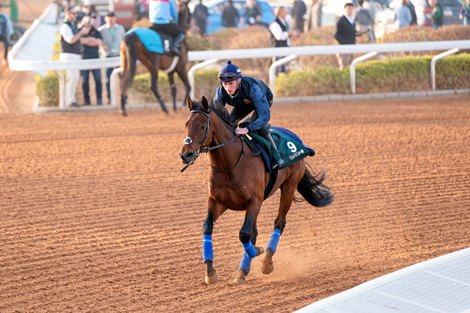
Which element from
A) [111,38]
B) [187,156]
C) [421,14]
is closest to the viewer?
[187,156]

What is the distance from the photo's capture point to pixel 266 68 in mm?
19578

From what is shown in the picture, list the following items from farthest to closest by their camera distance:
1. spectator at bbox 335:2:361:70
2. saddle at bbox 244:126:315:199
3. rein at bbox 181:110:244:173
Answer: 1. spectator at bbox 335:2:361:70
2. saddle at bbox 244:126:315:199
3. rein at bbox 181:110:244:173

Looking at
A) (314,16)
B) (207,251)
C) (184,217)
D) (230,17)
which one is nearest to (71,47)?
(184,217)

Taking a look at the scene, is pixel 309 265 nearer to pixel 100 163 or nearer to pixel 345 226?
pixel 345 226

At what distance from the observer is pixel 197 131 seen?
21.8 ft

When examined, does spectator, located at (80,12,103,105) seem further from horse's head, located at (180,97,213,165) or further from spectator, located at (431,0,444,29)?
horse's head, located at (180,97,213,165)

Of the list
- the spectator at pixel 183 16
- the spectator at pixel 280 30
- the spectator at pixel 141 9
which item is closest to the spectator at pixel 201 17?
the spectator at pixel 141 9

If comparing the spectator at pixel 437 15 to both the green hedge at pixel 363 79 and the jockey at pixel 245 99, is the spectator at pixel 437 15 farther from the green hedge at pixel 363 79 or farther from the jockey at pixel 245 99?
the jockey at pixel 245 99

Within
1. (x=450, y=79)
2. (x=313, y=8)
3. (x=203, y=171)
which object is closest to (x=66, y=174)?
(x=203, y=171)

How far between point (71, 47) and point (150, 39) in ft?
5.76

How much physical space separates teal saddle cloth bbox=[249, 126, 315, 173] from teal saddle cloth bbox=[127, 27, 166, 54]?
8.53 m

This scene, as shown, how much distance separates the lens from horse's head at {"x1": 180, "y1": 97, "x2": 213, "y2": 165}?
21.3 ft

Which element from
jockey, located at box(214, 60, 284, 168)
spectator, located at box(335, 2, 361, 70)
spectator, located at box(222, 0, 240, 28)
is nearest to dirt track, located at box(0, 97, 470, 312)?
jockey, located at box(214, 60, 284, 168)

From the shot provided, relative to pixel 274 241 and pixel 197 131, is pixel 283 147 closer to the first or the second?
pixel 274 241
